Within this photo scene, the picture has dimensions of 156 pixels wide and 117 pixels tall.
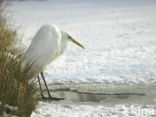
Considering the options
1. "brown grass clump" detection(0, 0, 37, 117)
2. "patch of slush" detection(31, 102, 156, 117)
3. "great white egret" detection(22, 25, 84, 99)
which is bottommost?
"patch of slush" detection(31, 102, 156, 117)

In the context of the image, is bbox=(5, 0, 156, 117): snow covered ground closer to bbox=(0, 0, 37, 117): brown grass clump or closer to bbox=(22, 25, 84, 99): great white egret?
bbox=(22, 25, 84, 99): great white egret

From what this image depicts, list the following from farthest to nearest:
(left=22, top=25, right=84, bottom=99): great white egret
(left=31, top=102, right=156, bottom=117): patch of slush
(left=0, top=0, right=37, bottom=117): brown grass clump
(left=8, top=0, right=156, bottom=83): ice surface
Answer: (left=8, top=0, right=156, bottom=83): ice surface, (left=22, top=25, right=84, bottom=99): great white egret, (left=31, top=102, right=156, bottom=117): patch of slush, (left=0, top=0, right=37, bottom=117): brown grass clump

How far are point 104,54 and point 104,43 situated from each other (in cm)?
108

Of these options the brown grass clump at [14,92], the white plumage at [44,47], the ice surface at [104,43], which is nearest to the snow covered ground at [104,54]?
the ice surface at [104,43]

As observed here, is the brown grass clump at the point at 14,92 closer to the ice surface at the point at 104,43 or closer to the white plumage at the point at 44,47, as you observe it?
the white plumage at the point at 44,47

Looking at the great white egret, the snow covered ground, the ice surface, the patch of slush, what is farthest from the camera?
the ice surface

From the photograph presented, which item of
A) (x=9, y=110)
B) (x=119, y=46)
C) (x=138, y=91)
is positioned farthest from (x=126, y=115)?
(x=119, y=46)

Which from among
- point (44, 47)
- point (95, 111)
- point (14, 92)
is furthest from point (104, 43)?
point (14, 92)

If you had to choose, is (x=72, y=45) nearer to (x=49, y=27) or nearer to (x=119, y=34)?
(x=119, y=34)

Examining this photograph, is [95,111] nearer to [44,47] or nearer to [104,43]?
[44,47]

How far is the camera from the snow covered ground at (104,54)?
3.42m

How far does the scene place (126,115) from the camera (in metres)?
3.18

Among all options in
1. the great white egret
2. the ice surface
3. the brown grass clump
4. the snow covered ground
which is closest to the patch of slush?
the snow covered ground

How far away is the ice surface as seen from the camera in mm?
4773
